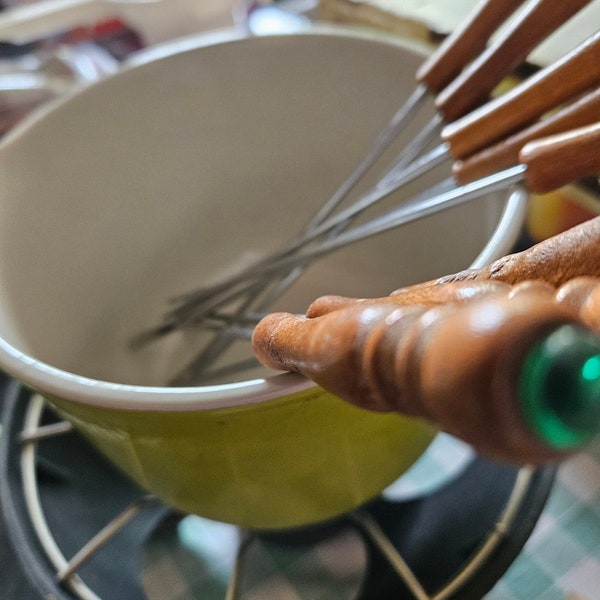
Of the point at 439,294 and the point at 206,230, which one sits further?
the point at 206,230

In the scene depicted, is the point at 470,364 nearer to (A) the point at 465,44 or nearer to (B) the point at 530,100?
(B) the point at 530,100

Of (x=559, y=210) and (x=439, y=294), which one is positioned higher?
(x=439, y=294)

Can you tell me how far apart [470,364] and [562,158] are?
0.59ft

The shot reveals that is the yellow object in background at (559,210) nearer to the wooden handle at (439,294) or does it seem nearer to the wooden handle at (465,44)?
the wooden handle at (465,44)

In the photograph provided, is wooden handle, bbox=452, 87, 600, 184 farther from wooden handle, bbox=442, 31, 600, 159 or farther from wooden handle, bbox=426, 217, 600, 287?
wooden handle, bbox=426, 217, 600, 287

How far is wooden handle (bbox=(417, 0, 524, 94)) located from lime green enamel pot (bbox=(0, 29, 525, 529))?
53 millimetres

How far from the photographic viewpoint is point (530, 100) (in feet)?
1.05

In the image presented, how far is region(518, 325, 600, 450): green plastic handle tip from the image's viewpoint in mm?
124

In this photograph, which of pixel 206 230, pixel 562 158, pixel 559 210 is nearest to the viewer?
pixel 562 158

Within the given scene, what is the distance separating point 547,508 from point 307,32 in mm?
417

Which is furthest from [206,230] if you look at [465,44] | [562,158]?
[562,158]

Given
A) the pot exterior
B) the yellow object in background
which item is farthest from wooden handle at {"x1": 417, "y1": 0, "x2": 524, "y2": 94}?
the pot exterior

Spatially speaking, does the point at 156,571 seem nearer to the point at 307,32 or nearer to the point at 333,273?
the point at 333,273

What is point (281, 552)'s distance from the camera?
1.45 feet
